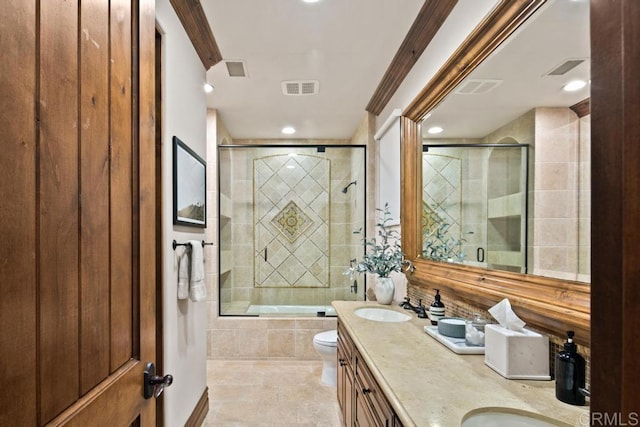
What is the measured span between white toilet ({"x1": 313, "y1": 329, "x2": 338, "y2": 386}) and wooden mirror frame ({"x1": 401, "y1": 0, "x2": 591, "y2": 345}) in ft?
3.14

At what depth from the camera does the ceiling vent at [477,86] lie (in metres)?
1.61

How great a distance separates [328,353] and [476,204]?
1900 mm

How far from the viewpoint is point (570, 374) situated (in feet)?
3.34

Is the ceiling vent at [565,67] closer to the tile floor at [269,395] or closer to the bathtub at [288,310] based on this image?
the tile floor at [269,395]

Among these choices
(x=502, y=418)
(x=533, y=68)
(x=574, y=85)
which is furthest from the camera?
(x=533, y=68)

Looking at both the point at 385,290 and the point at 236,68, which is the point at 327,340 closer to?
the point at 385,290

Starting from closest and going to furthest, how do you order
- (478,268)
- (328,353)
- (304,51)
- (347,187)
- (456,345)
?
(456,345), (478,268), (304,51), (328,353), (347,187)

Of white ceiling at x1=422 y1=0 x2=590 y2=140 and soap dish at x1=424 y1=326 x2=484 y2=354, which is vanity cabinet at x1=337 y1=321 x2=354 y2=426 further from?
white ceiling at x1=422 y1=0 x2=590 y2=140

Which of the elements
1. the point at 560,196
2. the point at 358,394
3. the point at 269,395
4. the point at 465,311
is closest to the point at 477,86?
the point at 560,196

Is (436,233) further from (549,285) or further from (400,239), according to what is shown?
(549,285)

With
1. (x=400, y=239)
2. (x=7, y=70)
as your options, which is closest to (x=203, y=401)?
(x=400, y=239)

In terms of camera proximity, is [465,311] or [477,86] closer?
[477,86]

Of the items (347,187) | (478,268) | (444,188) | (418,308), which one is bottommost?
(418,308)

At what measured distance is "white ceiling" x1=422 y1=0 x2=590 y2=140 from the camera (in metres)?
1.10
